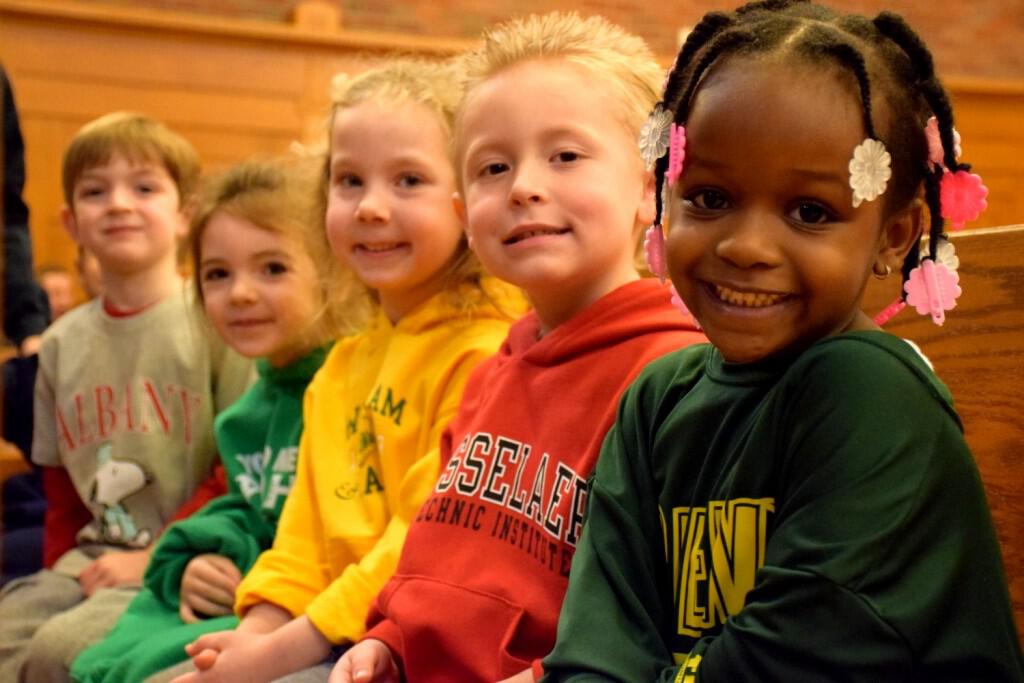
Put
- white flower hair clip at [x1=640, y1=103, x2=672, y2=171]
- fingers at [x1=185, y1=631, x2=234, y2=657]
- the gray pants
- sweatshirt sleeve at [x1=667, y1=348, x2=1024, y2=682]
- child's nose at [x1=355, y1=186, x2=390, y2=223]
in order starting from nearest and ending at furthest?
sweatshirt sleeve at [x1=667, y1=348, x2=1024, y2=682], white flower hair clip at [x1=640, y1=103, x2=672, y2=171], fingers at [x1=185, y1=631, x2=234, y2=657], child's nose at [x1=355, y1=186, x2=390, y2=223], the gray pants

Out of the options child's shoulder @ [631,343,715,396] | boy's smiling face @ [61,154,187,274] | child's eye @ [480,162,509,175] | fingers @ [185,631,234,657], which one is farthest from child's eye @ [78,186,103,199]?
child's shoulder @ [631,343,715,396]

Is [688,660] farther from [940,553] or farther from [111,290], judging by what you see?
[111,290]

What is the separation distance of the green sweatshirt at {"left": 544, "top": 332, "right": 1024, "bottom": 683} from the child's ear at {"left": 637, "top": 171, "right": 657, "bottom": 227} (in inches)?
19.6

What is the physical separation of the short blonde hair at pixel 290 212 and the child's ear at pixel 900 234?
149 cm

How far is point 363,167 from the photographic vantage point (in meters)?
2.21

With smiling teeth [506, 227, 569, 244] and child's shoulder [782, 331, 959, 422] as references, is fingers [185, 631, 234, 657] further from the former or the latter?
child's shoulder [782, 331, 959, 422]

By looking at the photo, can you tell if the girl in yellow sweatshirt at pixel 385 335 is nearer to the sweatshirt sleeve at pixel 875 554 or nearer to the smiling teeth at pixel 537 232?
the smiling teeth at pixel 537 232

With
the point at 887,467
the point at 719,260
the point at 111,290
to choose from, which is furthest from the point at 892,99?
the point at 111,290

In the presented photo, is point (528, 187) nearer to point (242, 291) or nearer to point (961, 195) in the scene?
point (961, 195)

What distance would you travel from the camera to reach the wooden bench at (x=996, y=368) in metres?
1.55

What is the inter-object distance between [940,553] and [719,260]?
360mm

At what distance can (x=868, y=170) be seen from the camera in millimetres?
1175

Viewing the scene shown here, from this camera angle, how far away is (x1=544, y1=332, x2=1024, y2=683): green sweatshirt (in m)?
1.09

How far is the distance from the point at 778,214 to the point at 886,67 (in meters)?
0.18
